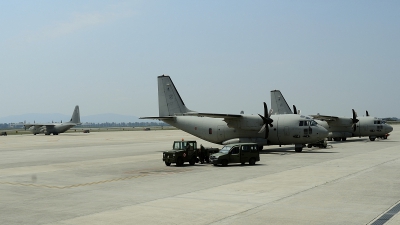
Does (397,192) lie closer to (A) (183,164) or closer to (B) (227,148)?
(B) (227,148)

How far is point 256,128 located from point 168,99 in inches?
533

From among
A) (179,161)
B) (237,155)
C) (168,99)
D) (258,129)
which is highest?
(168,99)

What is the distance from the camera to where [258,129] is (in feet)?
159

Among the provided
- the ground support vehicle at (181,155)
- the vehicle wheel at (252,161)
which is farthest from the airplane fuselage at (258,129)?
the vehicle wheel at (252,161)

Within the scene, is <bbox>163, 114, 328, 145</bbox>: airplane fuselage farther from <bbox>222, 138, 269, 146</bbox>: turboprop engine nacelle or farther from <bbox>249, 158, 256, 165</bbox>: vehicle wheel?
<bbox>249, 158, 256, 165</bbox>: vehicle wheel

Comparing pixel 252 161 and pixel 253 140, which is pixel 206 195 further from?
pixel 253 140

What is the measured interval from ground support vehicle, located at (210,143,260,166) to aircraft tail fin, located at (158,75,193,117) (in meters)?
21.6

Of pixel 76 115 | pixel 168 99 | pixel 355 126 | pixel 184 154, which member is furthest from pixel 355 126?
pixel 76 115

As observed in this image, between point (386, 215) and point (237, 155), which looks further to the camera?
point (237, 155)

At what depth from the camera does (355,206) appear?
56.2 ft

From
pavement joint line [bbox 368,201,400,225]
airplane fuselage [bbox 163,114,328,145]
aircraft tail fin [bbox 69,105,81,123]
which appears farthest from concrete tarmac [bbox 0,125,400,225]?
aircraft tail fin [bbox 69,105,81,123]

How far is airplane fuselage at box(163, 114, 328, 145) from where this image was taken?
155ft

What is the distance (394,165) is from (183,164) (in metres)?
16.4

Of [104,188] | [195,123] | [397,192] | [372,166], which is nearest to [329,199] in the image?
[397,192]
